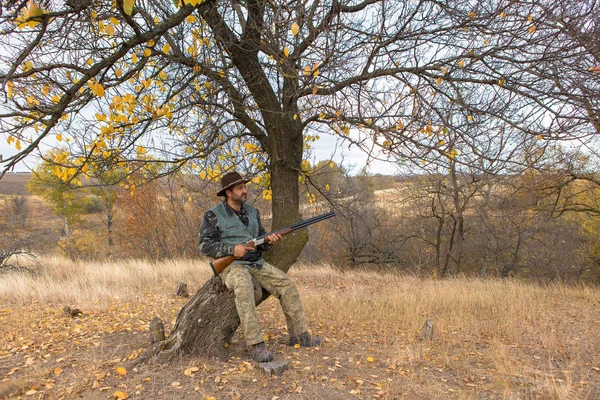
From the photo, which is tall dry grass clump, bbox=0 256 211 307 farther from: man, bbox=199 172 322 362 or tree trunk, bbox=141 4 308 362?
man, bbox=199 172 322 362

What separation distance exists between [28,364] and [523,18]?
21.7 ft

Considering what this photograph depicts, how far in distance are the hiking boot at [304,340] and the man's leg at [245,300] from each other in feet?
2.46

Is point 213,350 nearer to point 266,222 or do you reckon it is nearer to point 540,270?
point 266,222

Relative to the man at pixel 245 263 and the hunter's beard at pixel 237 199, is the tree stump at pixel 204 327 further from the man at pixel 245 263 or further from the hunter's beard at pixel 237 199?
the hunter's beard at pixel 237 199

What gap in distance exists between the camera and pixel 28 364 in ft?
13.5

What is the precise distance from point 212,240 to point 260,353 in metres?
1.34

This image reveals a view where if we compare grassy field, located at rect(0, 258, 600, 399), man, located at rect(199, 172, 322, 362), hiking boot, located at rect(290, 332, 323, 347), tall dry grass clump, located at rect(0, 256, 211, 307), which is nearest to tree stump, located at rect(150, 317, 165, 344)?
grassy field, located at rect(0, 258, 600, 399)

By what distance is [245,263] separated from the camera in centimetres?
429

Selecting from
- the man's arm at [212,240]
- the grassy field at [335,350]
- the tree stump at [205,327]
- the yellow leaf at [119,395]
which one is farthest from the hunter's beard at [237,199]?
the yellow leaf at [119,395]

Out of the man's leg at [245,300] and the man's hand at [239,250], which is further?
the man's hand at [239,250]

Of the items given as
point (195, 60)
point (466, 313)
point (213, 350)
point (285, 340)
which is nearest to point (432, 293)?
point (466, 313)

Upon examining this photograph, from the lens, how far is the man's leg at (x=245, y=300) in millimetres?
3912

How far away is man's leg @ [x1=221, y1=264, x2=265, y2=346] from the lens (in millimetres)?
3912

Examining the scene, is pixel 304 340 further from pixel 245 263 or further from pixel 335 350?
pixel 245 263
